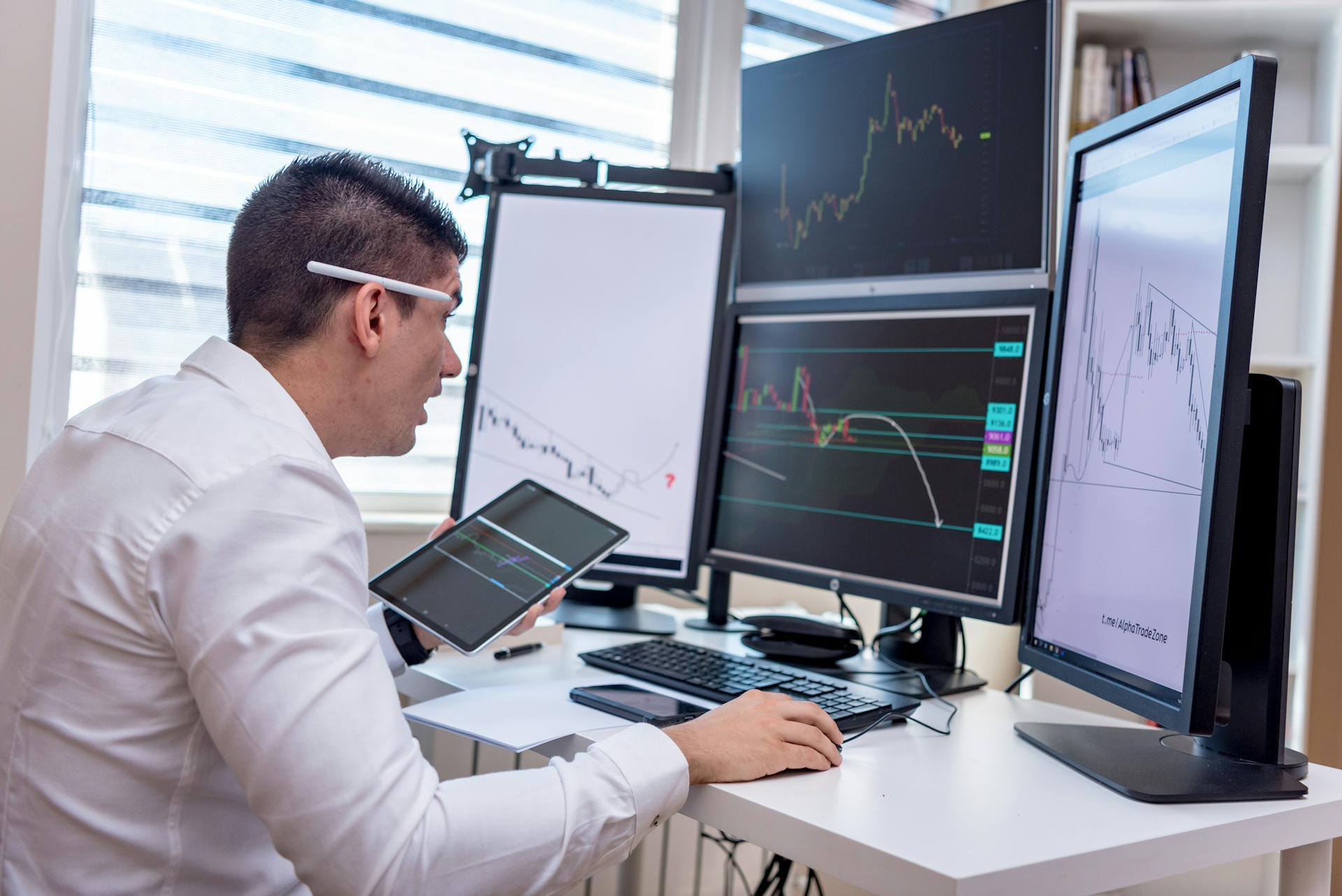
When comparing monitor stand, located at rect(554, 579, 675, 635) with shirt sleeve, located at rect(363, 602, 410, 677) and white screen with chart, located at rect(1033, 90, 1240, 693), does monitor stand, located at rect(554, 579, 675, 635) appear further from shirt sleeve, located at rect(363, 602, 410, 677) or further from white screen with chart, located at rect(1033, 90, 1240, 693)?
white screen with chart, located at rect(1033, 90, 1240, 693)

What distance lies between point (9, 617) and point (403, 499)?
1.22 meters

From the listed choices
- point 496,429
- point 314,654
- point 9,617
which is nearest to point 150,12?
point 496,429

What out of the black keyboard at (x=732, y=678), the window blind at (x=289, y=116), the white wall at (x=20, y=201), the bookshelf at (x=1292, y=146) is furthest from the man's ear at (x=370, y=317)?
the bookshelf at (x=1292, y=146)

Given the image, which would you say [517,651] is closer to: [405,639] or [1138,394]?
[405,639]

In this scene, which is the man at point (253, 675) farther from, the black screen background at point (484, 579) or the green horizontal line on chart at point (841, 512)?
the green horizontal line on chart at point (841, 512)

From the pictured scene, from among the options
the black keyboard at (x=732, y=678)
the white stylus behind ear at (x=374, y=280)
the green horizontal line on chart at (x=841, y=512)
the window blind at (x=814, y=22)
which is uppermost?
the window blind at (x=814, y=22)

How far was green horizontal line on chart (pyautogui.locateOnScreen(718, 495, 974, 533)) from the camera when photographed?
134cm

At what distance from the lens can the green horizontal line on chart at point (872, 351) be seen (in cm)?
137

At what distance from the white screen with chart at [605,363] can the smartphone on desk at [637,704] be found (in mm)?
502

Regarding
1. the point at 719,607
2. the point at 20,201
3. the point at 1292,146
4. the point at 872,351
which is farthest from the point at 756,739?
the point at 1292,146

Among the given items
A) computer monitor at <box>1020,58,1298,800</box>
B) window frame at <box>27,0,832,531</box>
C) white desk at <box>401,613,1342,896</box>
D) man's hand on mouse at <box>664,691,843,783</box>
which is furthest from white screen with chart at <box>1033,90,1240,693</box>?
window frame at <box>27,0,832,531</box>

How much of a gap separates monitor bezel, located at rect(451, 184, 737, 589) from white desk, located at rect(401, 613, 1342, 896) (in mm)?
573

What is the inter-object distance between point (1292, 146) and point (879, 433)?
1442 mm

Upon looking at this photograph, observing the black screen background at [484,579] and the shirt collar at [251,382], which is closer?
the shirt collar at [251,382]
